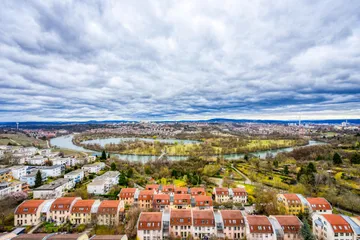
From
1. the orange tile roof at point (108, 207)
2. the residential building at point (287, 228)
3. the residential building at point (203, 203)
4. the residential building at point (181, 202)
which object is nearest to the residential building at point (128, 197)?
the orange tile roof at point (108, 207)

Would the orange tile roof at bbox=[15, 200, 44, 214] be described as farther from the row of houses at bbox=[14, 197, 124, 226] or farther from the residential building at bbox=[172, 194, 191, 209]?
the residential building at bbox=[172, 194, 191, 209]

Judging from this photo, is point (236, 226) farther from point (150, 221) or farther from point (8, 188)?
point (8, 188)

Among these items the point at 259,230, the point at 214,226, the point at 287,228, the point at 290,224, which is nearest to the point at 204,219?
the point at 214,226

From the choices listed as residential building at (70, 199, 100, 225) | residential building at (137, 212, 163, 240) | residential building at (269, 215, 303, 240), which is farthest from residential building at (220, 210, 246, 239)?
residential building at (70, 199, 100, 225)

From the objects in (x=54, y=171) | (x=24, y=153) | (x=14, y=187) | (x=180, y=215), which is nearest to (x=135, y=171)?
(x=54, y=171)

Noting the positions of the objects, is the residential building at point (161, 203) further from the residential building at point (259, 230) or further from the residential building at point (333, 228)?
the residential building at point (333, 228)

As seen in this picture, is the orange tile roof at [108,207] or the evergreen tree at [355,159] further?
the evergreen tree at [355,159]

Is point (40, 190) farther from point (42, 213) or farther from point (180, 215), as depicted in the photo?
point (180, 215)
